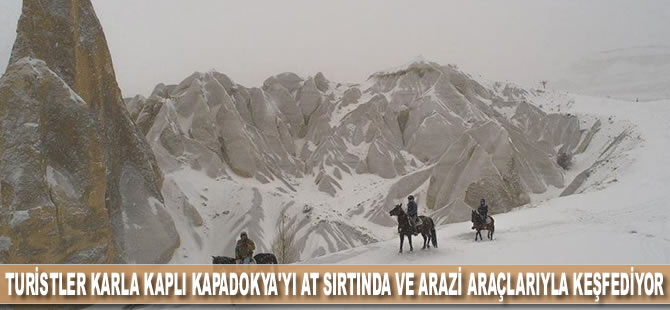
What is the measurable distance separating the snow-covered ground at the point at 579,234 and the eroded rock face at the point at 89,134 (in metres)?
16.5

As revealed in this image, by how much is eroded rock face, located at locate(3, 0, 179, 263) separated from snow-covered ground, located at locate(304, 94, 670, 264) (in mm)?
16523

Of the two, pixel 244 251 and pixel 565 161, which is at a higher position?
pixel 565 161

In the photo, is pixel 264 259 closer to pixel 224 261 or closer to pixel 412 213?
pixel 224 261

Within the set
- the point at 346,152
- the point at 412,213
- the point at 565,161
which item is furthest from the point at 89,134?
the point at 565,161

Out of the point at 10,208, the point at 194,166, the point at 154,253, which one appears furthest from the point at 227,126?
the point at 10,208

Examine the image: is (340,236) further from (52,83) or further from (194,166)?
(52,83)

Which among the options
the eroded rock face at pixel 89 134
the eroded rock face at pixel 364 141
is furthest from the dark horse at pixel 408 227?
the eroded rock face at pixel 364 141

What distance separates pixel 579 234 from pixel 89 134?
27033 mm

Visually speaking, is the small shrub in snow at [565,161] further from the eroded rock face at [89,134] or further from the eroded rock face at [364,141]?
the eroded rock face at [89,134]

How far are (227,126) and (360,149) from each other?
25689mm

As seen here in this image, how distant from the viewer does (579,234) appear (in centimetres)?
1666

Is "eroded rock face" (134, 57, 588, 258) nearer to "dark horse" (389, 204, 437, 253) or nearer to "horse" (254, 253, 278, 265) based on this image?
"dark horse" (389, 204, 437, 253)

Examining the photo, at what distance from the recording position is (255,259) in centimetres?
1247

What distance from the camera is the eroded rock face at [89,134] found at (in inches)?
974
